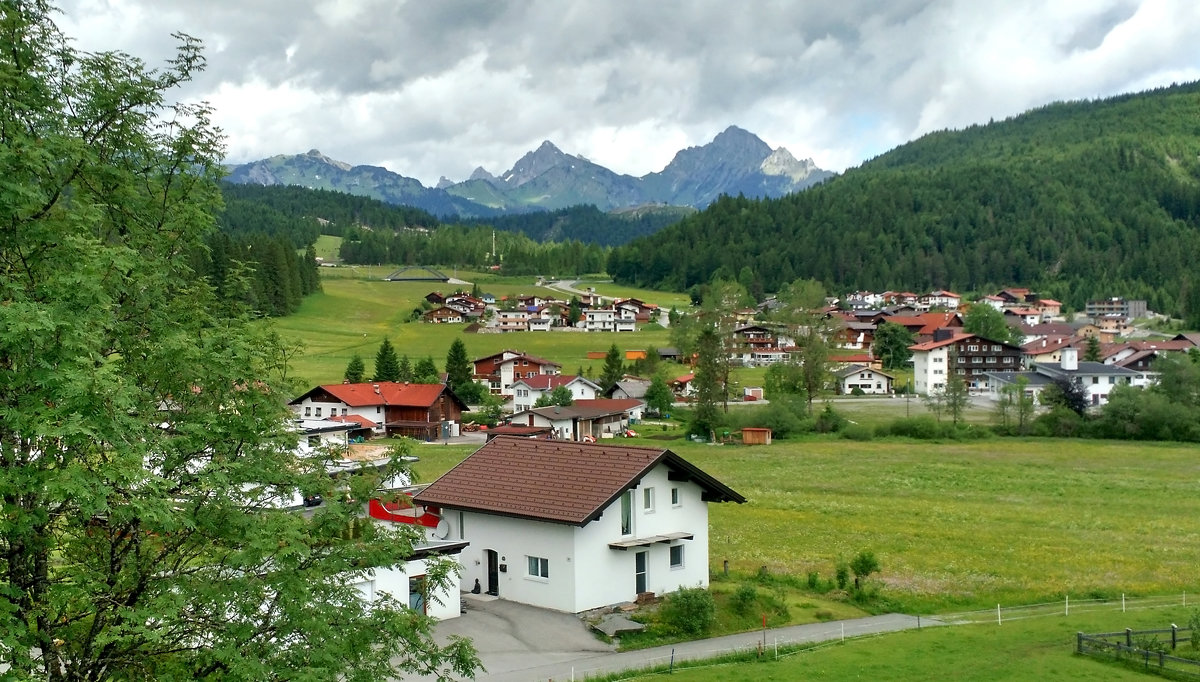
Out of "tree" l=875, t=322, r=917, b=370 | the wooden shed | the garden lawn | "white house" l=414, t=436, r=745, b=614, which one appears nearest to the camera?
the garden lawn

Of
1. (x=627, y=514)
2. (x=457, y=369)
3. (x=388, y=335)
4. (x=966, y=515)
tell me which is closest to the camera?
(x=627, y=514)

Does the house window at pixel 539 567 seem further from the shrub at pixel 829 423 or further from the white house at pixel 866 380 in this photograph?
the white house at pixel 866 380

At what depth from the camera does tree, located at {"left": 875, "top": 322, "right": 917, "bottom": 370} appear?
379 feet

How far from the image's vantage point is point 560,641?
828 inches

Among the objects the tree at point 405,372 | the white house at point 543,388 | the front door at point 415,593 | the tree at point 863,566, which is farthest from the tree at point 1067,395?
the front door at point 415,593

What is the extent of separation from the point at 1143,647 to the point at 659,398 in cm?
6146

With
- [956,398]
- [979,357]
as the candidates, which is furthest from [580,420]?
[979,357]

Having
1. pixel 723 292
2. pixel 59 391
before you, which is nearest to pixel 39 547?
pixel 59 391

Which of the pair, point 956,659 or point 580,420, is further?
point 580,420

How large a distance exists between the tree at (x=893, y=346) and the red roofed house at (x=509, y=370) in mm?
43695

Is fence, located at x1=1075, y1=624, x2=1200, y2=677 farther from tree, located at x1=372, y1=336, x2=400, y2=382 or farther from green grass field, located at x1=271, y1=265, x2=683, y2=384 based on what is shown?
green grass field, located at x1=271, y1=265, x2=683, y2=384

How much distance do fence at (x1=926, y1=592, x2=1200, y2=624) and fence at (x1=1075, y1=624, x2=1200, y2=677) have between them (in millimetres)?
3404

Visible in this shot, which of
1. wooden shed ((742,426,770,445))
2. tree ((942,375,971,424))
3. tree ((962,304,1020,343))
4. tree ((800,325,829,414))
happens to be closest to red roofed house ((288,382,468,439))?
wooden shed ((742,426,770,445))

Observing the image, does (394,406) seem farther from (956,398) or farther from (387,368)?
(956,398)
